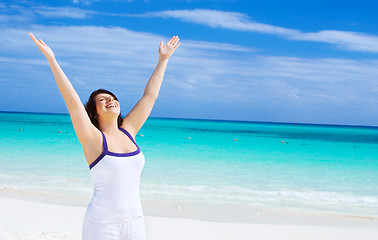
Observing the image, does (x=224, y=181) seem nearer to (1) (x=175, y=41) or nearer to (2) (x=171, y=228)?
(2) (x=171, y=228)

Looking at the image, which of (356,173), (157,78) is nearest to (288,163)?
(356,173)

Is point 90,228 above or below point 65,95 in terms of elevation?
below

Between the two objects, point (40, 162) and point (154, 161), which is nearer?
point (40, 162)

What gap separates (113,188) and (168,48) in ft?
4.33

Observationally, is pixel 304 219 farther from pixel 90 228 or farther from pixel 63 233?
pixel 90 228

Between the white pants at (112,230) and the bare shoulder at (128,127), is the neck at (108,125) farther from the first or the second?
the white pants at (112,230)

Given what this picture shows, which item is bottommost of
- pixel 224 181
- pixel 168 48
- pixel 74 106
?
pixel 74 106

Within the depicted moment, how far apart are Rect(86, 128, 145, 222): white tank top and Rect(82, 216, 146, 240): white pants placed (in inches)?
1.0

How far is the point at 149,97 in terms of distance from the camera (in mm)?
2893

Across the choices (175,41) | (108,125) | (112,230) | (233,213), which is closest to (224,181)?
(233,213)

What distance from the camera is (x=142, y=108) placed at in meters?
2.82

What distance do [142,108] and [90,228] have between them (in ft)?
2.96

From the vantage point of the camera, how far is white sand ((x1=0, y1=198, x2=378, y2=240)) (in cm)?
621

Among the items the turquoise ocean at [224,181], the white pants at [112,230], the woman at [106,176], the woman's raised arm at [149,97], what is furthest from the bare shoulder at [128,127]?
the turquoise ocean at [224,181]
